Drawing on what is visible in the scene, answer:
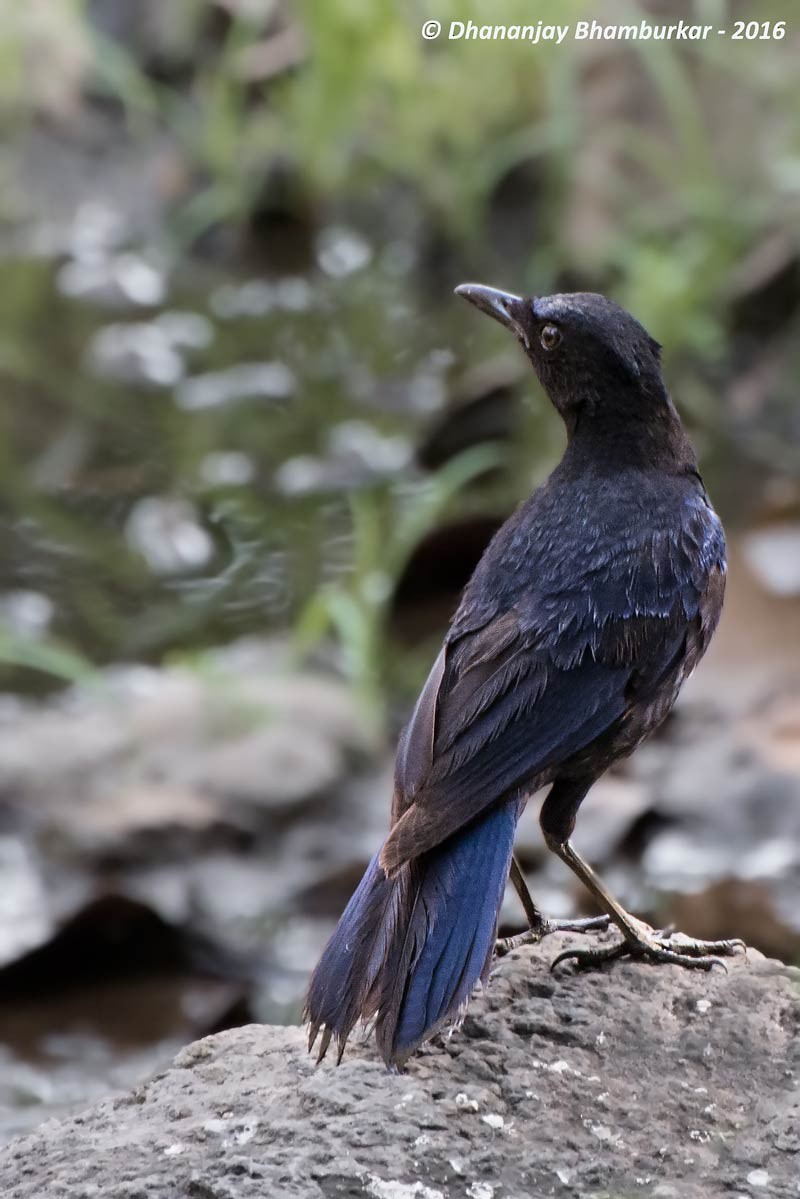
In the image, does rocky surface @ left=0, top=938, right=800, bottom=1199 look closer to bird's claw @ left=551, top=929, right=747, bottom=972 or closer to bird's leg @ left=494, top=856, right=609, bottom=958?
bird's claw @ left=551, top=929, right=747, bottom=972

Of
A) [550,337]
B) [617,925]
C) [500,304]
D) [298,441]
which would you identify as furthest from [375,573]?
[617,925]

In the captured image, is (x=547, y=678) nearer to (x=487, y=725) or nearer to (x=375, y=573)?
(x=487, y=725)

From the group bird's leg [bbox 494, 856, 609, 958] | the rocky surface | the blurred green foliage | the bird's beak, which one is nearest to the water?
the blurred green foliage

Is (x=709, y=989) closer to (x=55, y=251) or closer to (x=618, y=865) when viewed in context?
(x=618, y=865)

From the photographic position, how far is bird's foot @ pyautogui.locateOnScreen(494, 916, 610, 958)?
3.40 meters

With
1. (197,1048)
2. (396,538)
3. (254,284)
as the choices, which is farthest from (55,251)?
(197,1048)

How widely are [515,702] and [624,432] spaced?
674 mm

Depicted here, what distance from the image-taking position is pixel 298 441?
7816 mm

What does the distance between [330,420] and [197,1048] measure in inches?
200

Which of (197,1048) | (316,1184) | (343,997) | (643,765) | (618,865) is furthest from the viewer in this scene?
(643,765)

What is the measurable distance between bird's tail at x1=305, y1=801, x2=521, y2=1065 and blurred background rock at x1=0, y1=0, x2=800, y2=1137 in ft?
5.12

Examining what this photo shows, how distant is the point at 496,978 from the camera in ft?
10.5

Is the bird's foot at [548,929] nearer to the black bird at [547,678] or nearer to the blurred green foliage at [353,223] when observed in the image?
the black bird at [547,678]

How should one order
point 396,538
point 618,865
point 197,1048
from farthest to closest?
point 396,538 < point 618,865 < point 197,1048
